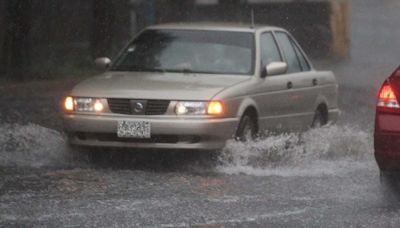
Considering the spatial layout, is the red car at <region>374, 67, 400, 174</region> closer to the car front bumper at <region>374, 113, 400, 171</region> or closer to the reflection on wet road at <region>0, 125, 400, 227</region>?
the car front bumper at <region>374, 113, 400, 171</region>

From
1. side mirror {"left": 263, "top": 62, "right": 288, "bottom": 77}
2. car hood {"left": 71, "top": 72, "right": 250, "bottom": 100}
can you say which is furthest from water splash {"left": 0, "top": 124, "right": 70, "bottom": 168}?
side mirror {"left": 263, "top": 62, "right": 288, "bottom": 77}

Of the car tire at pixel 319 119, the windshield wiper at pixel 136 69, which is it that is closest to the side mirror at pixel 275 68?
the windshield wiper at pixel 136 69

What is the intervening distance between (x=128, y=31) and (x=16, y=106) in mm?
8685

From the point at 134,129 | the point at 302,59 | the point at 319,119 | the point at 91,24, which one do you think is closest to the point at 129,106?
the point at 134,129

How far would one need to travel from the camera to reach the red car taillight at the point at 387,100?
904 cm

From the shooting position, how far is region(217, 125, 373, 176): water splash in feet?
37.1

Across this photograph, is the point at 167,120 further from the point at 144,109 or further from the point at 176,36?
the point at 176,36

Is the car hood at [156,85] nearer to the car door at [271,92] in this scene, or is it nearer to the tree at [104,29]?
the car door at [271,92]

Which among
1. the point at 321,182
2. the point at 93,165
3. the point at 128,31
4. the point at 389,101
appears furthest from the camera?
the point at 128,31

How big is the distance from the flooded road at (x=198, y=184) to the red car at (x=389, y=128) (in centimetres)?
37

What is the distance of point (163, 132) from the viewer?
10.9 metres

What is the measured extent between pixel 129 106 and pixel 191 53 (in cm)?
137

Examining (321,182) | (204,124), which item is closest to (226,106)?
(204,124)

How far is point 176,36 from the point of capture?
41.0ft
